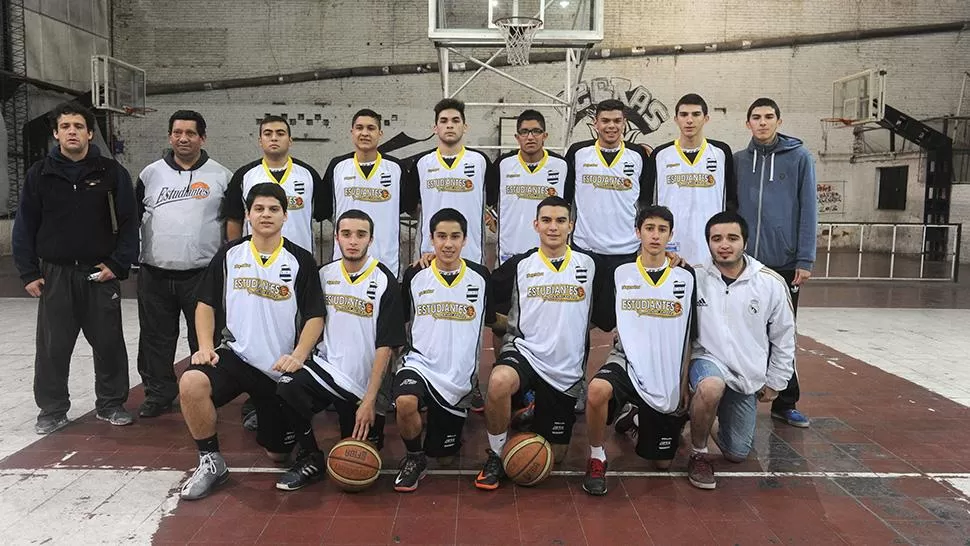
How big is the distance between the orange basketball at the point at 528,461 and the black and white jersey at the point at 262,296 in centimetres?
134

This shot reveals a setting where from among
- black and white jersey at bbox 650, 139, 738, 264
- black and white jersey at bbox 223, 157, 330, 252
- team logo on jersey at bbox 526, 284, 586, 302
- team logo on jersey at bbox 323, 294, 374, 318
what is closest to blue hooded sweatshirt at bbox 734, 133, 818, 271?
black and white jersey at bbox 650, 139, 738, 264

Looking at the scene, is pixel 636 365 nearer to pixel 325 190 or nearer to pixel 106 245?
pixel 325 190

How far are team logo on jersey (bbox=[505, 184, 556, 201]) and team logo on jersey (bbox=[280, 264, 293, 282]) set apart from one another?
1787mm

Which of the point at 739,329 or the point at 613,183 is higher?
the point at 613,183

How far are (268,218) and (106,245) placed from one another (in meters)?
1.55

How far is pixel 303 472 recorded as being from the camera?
368 cm

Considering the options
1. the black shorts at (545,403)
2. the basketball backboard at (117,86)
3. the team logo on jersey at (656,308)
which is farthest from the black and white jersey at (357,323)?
the basketball backboard at (117,86)

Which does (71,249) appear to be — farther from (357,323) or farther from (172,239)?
(357,323)

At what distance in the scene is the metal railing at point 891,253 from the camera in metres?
12.9

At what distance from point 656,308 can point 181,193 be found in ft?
11.0

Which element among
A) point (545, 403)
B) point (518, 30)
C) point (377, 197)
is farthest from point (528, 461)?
point (518, 30)

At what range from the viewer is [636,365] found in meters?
3.79

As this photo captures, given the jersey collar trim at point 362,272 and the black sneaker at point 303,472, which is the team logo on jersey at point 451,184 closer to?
the jersey collar trim at point 362,272

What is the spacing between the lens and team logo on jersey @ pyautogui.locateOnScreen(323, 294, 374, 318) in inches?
152
